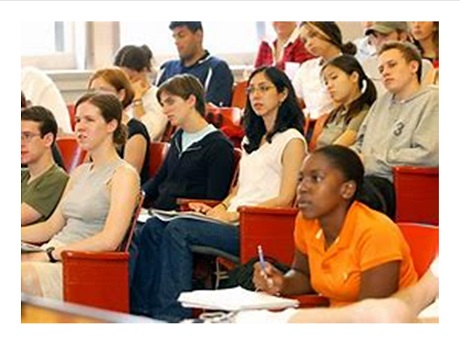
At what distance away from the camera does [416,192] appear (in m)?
3.93

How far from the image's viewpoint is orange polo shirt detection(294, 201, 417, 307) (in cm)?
293

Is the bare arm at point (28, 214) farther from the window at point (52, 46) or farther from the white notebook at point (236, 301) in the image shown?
the window at point (52, 46)

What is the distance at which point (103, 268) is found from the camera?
346cm

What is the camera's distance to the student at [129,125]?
465 cm

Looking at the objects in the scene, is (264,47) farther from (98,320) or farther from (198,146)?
(98,320)

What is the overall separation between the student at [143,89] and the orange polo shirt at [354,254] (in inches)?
86.8

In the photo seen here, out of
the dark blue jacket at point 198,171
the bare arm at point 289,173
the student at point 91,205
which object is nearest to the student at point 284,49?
the dark blue jacket at point 198,171

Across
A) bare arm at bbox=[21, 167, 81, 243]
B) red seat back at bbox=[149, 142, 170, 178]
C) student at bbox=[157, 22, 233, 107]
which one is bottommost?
bare arm at bbox=[21, 167, 81, 243]

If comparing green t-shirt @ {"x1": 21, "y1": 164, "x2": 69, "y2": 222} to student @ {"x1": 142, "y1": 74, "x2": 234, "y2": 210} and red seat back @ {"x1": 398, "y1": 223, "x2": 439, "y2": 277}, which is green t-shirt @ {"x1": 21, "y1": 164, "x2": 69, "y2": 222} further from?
red seat back @ {"x1": 398, "y1": 223, "x2": 439, "y2": 277}

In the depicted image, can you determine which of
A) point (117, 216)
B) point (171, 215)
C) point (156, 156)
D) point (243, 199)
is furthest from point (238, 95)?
point (117, 216)

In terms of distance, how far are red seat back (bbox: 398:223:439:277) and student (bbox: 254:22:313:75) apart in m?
2.94

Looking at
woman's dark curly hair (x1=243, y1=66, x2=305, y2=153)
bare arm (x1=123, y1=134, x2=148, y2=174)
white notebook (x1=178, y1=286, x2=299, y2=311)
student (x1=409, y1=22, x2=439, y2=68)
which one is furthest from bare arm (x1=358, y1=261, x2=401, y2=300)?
bare arm (x1=123, y1=134, x2=148, y2=174)

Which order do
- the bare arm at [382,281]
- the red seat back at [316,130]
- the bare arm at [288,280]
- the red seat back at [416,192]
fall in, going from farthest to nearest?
the red seat back at [316,130], the red seat back at [416,192], the bare arm at [288,280], the bare arm at [382,281]
